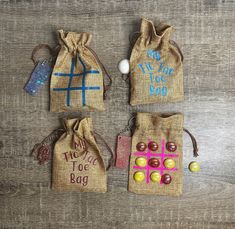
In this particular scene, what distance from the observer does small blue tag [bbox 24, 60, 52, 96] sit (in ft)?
3.66

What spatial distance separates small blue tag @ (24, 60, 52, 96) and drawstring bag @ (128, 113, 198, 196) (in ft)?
1.09

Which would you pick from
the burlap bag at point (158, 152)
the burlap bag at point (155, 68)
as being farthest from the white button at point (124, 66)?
the burlap bag at point (158, 152)

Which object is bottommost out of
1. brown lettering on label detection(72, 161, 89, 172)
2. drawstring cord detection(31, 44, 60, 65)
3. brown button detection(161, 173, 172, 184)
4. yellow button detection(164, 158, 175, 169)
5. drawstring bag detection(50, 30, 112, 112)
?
brown button detection(161, 173, 172, 184)

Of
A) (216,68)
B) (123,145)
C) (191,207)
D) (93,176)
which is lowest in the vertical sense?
(191,207)

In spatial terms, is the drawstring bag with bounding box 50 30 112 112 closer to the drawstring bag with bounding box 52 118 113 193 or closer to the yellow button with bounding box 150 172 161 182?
the drawstring bag with bounding box 52 118 113 193

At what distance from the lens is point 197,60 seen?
109 centimetres

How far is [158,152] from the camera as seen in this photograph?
109cm

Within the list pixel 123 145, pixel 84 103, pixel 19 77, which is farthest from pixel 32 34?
pixel 123 145

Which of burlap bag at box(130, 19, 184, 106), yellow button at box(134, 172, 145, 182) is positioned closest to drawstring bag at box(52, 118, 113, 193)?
yellow button at box(134, 172, 145, 182)

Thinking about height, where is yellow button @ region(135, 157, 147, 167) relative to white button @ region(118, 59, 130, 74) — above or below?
below

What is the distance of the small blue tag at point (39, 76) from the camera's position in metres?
1.11

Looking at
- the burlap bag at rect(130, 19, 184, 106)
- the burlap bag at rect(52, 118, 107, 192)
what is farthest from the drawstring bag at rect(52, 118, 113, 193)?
the burlap bag at rect(130, 19, 184, 106)

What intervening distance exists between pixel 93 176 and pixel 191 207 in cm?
34

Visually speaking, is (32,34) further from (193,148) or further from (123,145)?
(193,148)
